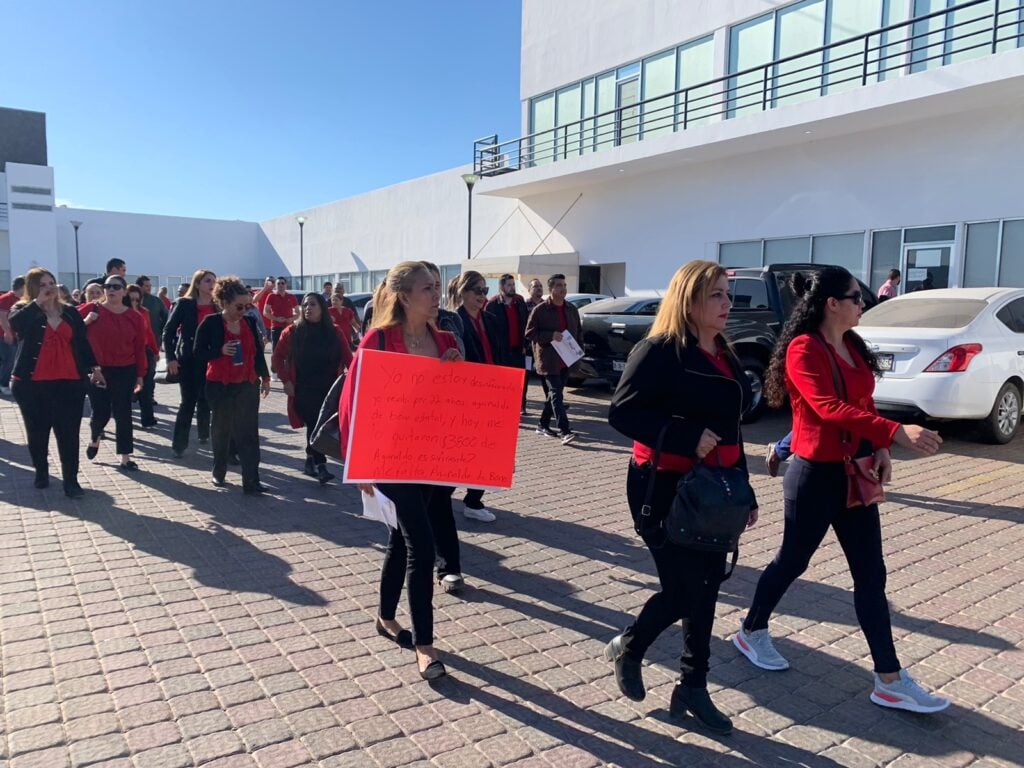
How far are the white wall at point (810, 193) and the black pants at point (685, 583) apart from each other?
42.6 ft

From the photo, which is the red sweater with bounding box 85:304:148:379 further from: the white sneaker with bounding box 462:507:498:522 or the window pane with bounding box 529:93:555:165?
the window pane with bounding box 529:93:555:165

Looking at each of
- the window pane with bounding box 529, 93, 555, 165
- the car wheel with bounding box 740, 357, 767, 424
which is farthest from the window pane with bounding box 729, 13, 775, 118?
the car wheel with bounding box 740, 357, 767, 424

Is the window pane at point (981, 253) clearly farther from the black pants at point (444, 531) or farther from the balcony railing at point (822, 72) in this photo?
the black pants at point (444, 531)

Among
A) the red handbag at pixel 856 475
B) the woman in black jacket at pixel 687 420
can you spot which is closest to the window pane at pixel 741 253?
the red handbag at pixel 856 475

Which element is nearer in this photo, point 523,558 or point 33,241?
point 523,558

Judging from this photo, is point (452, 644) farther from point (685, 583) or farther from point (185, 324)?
point (185, 324)

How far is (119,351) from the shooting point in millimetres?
7262

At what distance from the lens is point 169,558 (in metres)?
4.93

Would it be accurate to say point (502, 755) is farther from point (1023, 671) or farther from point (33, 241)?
point (33, 241)

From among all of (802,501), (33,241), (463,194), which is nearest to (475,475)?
(802,501)

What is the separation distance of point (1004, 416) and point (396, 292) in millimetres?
7861

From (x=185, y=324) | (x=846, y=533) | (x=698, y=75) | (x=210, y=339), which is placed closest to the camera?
(x=846, y=533)

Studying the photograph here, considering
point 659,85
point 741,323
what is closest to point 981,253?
point 741,323

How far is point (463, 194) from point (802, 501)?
1042 inches
